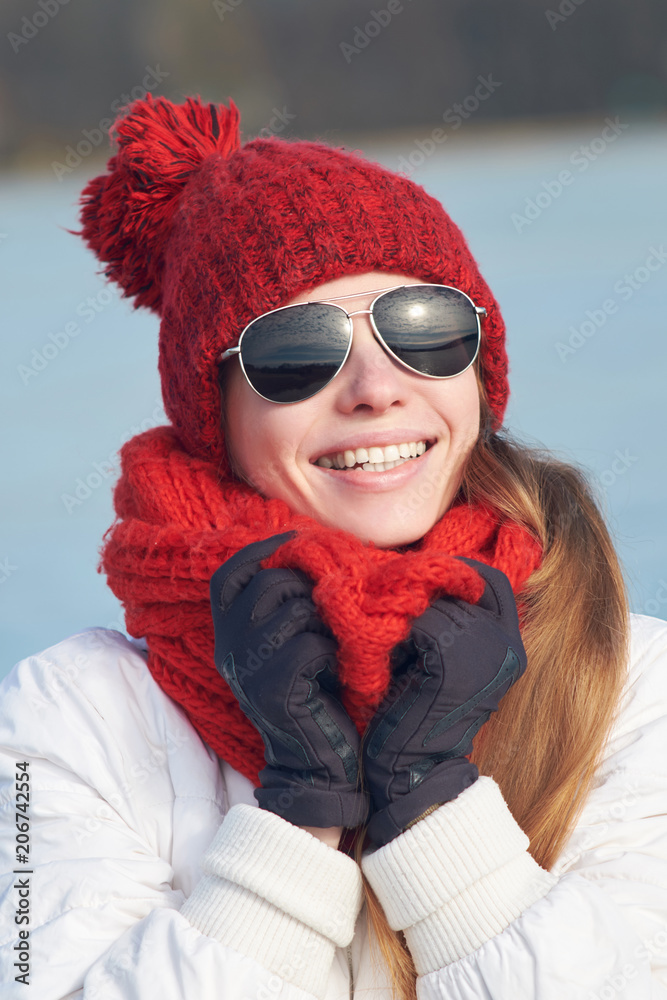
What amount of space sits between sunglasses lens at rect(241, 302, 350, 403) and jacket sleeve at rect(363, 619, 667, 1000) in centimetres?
70

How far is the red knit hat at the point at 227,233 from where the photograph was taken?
5.06 feet

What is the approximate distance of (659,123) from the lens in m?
8.06

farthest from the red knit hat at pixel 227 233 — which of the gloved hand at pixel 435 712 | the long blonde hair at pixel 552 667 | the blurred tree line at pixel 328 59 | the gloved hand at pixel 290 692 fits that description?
the blurred tree line at pixel 328 59

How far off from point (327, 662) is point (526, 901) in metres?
0.41

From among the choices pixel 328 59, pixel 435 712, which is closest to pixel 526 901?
pixel 435 712

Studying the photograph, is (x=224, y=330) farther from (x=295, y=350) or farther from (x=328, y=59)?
(x=328, y=59)

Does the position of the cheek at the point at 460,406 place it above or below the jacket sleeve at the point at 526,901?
above

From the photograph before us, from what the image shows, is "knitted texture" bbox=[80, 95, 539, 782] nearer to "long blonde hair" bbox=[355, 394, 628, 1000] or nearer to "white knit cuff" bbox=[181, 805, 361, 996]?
"long blonde hair" bbox=[355, 394, 628, 1000]

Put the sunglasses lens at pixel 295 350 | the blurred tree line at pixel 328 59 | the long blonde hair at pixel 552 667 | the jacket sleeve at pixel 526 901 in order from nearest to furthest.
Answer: the jacket sleeve at pixel 526 901 → the long blonde hair at pixel 552 667 → the sunglasses lens at pixel 295 350 → the blurred tree line at pixel 328 59

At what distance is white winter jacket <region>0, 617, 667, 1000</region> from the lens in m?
1.15

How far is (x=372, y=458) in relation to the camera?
5.02 feet

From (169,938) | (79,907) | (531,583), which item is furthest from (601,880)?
(79,907)

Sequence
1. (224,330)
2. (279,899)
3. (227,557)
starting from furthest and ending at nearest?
1. (224,330)
2. (227,557)
3. (279,899)

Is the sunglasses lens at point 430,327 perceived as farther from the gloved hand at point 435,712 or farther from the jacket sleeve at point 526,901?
the jacket sleeve at point 526,901
